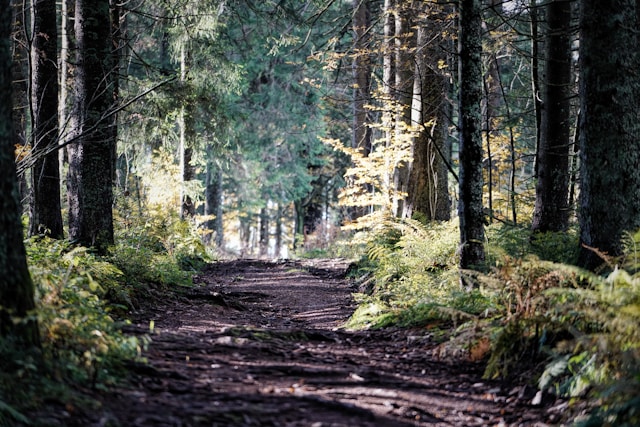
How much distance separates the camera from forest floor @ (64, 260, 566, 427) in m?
3.68

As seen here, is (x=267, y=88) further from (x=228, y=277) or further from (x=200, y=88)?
A: (x=228, y=277)

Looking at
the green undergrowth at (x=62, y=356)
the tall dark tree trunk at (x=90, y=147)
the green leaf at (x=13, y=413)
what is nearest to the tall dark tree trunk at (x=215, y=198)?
the tall dark tree trunk at (x=90, y=147)

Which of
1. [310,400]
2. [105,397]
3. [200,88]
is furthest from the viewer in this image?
[200,88]

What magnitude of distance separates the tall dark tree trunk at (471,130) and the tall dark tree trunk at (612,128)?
53.5 inches

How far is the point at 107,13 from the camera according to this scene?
9.51m

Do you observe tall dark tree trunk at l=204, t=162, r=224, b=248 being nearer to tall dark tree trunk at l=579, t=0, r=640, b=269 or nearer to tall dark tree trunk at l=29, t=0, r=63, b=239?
tall dark tree trunk at l=29, t=0, r=63, b=239

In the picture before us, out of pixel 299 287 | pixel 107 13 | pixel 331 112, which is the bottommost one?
pixel 299 287

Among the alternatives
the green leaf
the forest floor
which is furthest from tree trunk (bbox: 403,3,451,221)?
the green leaf

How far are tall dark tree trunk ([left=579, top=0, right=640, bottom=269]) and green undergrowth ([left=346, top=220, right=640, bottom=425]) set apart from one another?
1.47 feet

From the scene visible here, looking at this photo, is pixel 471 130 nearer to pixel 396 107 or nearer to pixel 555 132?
pixel 555 132

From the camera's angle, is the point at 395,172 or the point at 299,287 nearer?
the point at 299,287

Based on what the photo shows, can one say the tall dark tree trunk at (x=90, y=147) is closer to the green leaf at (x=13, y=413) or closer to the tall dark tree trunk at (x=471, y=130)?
the tall dark tree trunk at (x=471, y=130)

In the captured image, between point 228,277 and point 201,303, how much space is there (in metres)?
4.74

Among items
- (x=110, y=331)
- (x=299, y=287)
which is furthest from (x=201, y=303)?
(x=110, y=331)
